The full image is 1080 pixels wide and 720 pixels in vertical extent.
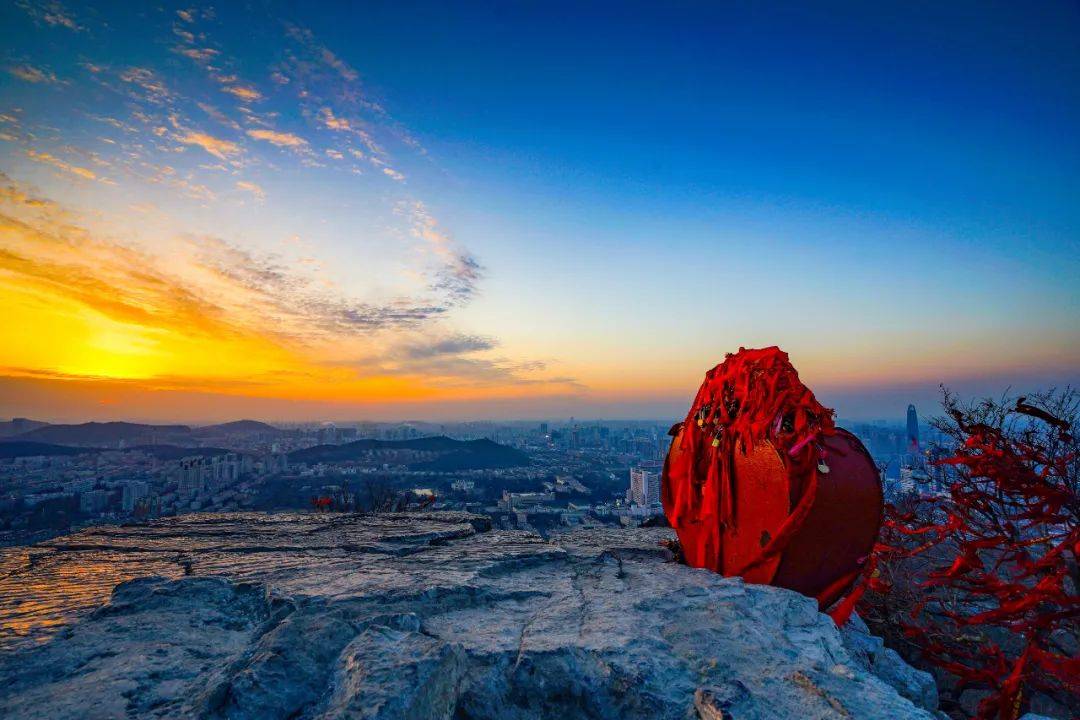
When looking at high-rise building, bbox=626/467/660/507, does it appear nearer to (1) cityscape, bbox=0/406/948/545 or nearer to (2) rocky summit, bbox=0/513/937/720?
(1) cityscape, bbox=0/406/948/545

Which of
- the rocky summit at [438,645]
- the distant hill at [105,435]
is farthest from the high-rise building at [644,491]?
the distant hill at [105,435]

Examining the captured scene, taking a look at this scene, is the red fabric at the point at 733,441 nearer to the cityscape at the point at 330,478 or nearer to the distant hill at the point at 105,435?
the cityscape at the point at 330,478

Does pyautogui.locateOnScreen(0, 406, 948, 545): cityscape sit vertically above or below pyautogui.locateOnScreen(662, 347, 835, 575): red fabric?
below

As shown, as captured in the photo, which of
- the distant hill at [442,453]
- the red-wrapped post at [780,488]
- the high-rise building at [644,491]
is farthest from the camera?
the distant hill at [442,453]

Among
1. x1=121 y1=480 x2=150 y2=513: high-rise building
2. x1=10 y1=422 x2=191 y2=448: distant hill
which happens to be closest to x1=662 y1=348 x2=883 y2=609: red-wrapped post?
x1=121 y1=480 x2=150 y2=513: high-rise building

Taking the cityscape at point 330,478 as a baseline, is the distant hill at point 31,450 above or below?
above

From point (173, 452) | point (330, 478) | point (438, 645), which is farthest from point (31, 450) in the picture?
point (438, 645)

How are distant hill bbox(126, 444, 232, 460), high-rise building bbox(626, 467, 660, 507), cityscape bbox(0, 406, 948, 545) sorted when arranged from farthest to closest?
distant hill bbox(126, 444, 232, 460), high-rise building bbox(626, 467, 660, 507), cityscape bbox(0, 406, 948, 545)
